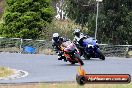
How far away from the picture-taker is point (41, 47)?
3491 centimetres

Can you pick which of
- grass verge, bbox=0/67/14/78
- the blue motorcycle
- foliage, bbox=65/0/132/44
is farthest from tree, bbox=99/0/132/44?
grass verge, bbox=0/67/14/78

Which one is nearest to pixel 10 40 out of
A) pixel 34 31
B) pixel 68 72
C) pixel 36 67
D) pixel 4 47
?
pixel 4 47

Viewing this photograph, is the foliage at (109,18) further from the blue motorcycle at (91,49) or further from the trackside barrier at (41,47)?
the blue motorcycle at (91,49)

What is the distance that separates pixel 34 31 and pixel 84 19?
429 centimetres

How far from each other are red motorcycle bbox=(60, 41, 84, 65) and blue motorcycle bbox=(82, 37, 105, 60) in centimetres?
315

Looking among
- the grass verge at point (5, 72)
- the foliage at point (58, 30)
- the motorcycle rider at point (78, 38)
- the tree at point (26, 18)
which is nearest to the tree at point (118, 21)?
the foliage at point (58, 30)

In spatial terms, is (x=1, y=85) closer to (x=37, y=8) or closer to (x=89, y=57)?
(x=89, y=57)

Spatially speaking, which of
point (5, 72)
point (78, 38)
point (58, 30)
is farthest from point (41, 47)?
point (5, 72)

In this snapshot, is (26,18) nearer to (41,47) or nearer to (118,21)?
(41,47)

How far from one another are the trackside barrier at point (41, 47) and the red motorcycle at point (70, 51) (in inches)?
347

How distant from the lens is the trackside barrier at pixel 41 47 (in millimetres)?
32188

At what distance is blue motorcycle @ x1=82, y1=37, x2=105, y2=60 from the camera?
26.0 meters

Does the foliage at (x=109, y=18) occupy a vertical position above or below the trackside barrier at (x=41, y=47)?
above

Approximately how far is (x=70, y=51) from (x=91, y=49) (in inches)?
153
